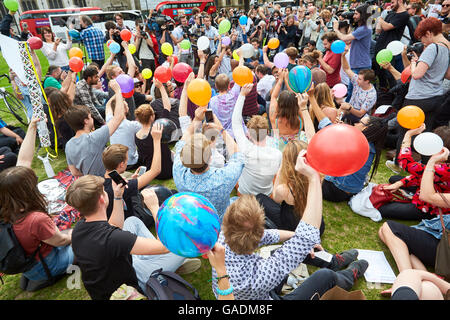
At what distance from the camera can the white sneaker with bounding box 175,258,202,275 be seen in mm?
2693

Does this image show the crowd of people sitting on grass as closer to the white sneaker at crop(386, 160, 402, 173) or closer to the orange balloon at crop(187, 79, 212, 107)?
the white sneaker at crop(386, 160, 402, 173)

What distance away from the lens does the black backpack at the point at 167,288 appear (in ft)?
5.84

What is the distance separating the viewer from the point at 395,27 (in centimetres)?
541

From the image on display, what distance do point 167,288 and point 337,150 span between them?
1.49m

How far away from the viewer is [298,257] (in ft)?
4.83

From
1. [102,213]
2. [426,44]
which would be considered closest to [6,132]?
[102,213]

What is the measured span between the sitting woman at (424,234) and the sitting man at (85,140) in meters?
3.25

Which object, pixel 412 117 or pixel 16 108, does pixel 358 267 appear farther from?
pixel 16 108

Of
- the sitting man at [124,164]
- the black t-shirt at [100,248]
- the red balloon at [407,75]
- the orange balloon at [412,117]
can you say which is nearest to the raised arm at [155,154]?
the sitting man at [124,164]

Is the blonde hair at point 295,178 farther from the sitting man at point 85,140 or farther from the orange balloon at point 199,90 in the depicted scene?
the sitting man at point 85,140

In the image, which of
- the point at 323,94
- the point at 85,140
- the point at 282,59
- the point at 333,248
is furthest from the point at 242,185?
the point at 282,59

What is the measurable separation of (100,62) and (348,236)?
25.9ft

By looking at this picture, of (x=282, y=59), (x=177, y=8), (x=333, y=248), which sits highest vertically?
(x=177, y=8)

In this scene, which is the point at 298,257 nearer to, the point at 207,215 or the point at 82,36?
the point at 207,215
